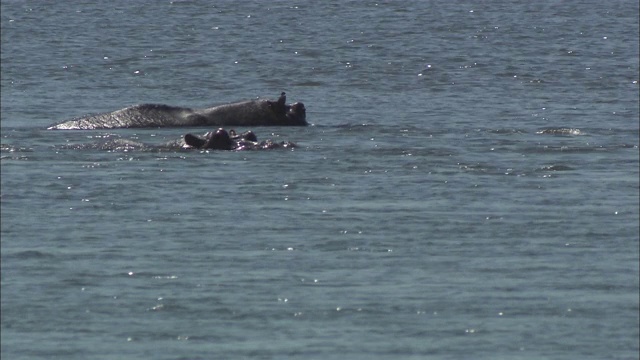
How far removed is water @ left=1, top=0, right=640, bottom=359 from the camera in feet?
39.8

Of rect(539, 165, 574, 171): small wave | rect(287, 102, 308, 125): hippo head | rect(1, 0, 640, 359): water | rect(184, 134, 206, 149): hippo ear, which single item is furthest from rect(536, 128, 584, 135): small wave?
rect(184, 134, 206, 149): hippo ear

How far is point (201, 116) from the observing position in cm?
2595

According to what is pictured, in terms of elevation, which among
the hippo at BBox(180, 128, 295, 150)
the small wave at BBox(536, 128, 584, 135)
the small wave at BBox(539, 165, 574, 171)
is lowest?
the small wave at BBox(536, 128, 584, 135)

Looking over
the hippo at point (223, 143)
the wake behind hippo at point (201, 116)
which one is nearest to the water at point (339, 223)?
the hippo at point (223, 143)

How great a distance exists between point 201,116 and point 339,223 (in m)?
9.87

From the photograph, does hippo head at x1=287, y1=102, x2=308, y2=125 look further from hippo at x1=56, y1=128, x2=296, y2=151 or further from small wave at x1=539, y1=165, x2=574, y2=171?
small wave at x1=539, y1=165, x2=574, y2=171

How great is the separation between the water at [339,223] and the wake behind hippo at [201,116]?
52 cm

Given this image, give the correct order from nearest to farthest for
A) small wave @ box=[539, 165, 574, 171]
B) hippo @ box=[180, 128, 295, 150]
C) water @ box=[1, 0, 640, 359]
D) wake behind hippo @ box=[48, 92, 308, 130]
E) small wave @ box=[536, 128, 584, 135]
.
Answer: water @ box=[1, 0, 640, 359] < small wave @ box=[539, 165, 574, 171] < hippo @ box=[180, 128, 295, 150] < small wave @ box=[536, 128, 584, 135] < wake behind hippo @ box=[48, 92, 308, 130]

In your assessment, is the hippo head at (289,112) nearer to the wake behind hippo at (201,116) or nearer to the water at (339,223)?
the wake behind hippo at (201,116)

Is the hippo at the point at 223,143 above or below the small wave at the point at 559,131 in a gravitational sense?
above

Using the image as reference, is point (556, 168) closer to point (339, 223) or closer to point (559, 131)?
point (559, 131)

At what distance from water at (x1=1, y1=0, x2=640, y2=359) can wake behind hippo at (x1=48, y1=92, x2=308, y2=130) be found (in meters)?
0.52

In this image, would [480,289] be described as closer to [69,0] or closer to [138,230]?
[138,230]

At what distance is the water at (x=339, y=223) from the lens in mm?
12117
